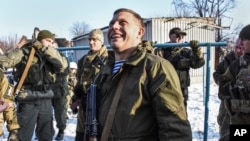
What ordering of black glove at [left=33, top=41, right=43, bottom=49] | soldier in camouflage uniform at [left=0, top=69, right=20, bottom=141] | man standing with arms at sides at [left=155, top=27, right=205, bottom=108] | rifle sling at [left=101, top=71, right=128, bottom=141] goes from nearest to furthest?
rifle sling at [left=101, top=71, right=128, bottom=141]
soldier in camouflage uniform at [left=0, top=69, right=20, bottom=141]
black glove at [left=33, top=41, right=43, bottom=49]
man standing with arms at sides at [left=155, top=27, right=205, bottom=108]

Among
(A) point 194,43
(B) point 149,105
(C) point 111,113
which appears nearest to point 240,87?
(B) point 149,105

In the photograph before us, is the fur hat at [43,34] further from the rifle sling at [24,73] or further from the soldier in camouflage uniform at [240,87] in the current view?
the soldier in camouflage uniform at [240,87]

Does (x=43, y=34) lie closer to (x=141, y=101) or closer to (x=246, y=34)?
Result: (x=246, y=34)

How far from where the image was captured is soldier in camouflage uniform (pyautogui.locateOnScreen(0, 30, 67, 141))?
469cm

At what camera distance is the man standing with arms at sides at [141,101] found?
2096 millimetres

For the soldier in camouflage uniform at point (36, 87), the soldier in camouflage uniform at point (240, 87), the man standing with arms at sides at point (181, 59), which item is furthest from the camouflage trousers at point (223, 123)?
the soldier in camouflage uniform at point (36, 87)

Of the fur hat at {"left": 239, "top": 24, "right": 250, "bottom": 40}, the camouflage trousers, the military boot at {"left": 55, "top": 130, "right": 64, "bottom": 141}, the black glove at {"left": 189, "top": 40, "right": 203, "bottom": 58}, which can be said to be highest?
the fur hat at {"left": 239, "top": 24, "right": 250, "bottom": 40}

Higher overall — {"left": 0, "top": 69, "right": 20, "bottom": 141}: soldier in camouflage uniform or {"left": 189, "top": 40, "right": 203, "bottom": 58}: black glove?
{"left": 189, "top": 40, "right": 203, "bottom": 58}: black glove

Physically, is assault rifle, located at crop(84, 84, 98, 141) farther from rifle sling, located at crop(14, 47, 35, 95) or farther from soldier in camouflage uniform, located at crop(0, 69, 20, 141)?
rifle sling, located at crop(14, 47, 35, 95)

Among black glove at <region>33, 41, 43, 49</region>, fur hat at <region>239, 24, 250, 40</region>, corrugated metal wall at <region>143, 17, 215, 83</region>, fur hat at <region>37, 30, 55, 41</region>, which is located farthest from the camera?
corrugated metal wall at <region>143, 17, 215, 83</region>

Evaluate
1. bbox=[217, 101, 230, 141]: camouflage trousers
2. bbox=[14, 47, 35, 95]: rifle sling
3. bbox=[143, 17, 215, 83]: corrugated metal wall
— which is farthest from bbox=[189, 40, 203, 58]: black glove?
bbox=[143, 17, 215, 83]: corrugated metal wall

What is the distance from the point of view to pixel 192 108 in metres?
8.93

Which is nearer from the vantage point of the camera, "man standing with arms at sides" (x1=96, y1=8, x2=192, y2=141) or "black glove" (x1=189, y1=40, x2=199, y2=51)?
"man standing with arms at sides" (x1=96, y1=8, x2=192, y2=141)

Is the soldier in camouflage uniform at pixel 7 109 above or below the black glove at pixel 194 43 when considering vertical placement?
below
